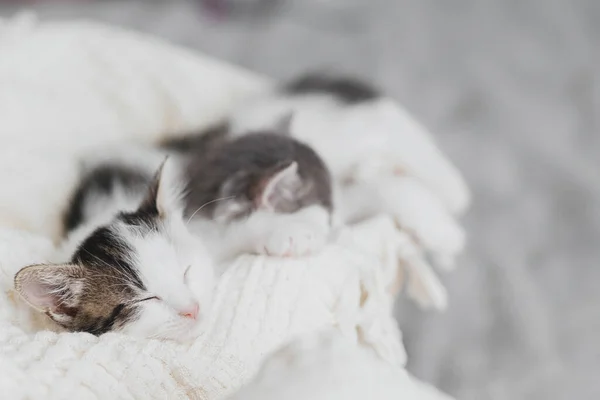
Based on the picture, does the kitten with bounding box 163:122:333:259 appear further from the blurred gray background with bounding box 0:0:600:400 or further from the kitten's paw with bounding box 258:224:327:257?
the blurred gray background with bounding box 0:0:600:400

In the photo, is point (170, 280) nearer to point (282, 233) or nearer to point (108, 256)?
point (108, 256)

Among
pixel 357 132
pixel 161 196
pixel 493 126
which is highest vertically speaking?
pixel 493 126

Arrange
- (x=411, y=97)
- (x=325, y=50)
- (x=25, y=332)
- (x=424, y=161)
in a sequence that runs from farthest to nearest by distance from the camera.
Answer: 1. (x=325, y=50)
2. (x=411, y=97)
3. (x=424, y=161)
4. (x=25, y=332)

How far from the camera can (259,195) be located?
3.76 ft

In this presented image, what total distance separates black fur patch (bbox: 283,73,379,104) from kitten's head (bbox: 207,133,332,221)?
1.42 feet

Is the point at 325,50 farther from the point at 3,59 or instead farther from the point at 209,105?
the point at 3,59

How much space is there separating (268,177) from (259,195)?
0.15 ft

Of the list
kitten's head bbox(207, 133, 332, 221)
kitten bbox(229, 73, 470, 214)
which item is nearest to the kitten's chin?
kitten's head bbox(207, 133, 332, 221)

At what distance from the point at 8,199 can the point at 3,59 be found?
1.33 ft

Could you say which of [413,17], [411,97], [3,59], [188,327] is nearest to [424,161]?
[411,97]

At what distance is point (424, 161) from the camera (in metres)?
1.60

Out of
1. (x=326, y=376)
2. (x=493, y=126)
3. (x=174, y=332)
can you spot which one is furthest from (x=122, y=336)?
(x=493, y=126)

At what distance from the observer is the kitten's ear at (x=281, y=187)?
1109 mm

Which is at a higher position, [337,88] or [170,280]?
[337,88]
